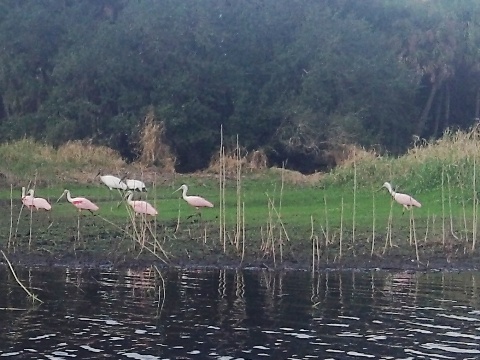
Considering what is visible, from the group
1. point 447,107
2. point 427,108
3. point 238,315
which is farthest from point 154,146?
point 238,315

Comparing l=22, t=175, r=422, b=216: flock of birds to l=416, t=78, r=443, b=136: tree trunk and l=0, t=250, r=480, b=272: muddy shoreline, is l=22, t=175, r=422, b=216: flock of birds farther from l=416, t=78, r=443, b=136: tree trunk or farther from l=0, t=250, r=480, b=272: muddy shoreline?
l=416, t=78, r=443, b=136: tree trunk

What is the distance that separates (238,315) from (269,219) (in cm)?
561

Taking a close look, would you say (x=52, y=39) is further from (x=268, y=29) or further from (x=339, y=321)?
(x=339, y=321)

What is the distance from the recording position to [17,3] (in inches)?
1517

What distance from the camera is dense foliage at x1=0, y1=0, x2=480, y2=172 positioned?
3678 centimetres

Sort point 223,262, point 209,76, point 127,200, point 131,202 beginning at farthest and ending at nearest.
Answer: point 209,76
point 127,200
point 131,202
point 223,262

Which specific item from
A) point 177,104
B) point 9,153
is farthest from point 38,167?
point 177,104

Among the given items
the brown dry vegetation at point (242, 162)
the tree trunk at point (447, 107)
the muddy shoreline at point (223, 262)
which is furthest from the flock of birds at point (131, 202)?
the tree trunk at point (447, 107)

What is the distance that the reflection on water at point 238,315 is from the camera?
1109cm

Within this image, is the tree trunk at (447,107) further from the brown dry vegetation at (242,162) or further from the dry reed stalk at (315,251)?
the dry reed stalk at (315,251)

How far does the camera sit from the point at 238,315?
13.1 metres

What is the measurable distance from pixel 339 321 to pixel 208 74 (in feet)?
84.2

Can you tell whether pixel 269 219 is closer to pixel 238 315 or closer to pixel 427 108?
pixel 238 315

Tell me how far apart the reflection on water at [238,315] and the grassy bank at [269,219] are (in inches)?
48.9
